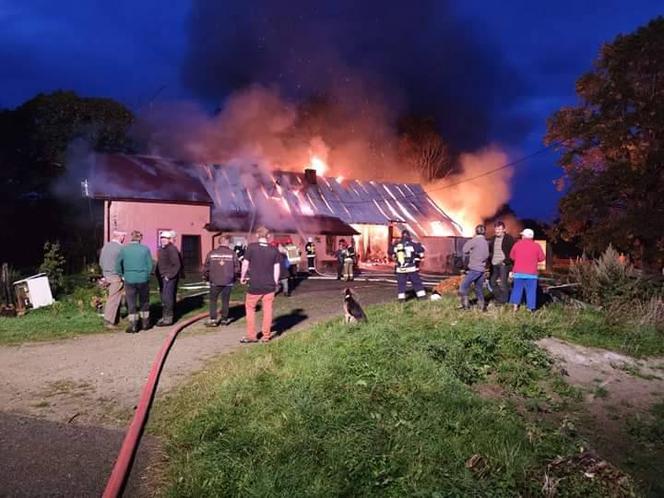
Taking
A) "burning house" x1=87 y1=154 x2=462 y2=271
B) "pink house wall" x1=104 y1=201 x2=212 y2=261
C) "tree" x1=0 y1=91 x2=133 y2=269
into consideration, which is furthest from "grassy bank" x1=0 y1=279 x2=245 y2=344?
"tree" x1=0 y1=91 x2=133 y2=269

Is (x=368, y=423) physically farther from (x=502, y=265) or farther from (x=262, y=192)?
(x=262, y=192)

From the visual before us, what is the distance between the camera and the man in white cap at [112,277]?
9.93m

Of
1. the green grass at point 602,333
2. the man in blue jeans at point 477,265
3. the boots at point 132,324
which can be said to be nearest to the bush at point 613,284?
the green grass at point 602,333

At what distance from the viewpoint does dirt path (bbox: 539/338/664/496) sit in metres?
4.50

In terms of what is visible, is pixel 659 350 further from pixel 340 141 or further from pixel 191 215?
pixel 340 141

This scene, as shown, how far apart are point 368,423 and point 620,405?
119 inches

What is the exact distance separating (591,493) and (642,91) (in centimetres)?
2456

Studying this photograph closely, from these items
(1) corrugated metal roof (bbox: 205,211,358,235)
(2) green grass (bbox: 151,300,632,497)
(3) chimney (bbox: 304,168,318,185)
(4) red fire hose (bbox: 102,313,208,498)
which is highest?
(3) chimney (bbox: 304,168,318,185)

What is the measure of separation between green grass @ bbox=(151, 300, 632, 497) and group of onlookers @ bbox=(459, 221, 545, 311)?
2.93 meters

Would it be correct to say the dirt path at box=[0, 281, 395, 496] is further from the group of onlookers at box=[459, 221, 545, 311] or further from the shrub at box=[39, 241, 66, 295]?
the shrub at box=[39, 241, 66, 295]

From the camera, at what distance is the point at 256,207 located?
2872 cm

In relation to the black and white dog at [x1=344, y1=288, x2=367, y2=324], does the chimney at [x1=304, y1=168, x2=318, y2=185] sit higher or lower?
higher

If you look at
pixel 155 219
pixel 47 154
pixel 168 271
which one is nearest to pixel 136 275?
pixel 168 271

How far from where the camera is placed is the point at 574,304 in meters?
10.4
